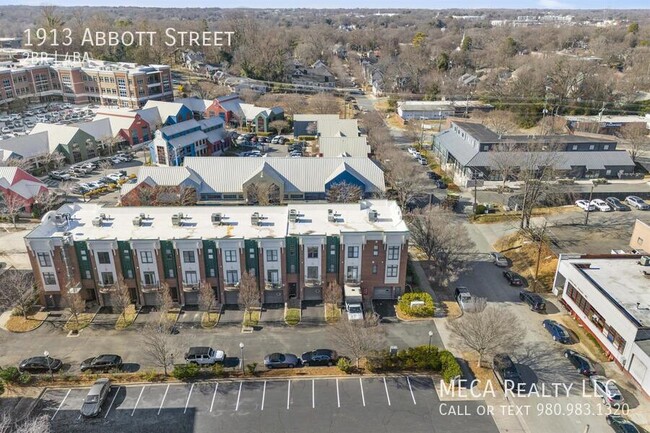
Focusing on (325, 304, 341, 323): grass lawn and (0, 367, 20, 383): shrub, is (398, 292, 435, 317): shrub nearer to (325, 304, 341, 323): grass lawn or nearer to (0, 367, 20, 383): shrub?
(325, 304, 341, 323): grass lawn

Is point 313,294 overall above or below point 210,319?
above

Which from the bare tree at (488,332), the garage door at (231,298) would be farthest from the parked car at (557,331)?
the garage door at (231,298)

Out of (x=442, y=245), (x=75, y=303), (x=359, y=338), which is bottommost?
(x=75, y=303)

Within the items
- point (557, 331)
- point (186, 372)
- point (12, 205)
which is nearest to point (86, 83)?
point (12, 205)

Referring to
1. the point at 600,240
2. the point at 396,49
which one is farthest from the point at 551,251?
the point at 396,49

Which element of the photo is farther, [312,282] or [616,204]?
[616,204]

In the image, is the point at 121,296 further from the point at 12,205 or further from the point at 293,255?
the point at 12,205

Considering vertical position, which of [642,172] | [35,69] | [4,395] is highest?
[35,69]

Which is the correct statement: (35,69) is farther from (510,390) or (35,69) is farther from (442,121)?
(510,390)
